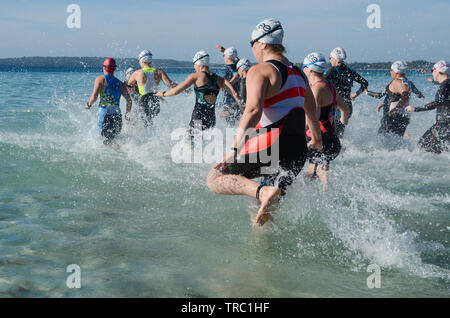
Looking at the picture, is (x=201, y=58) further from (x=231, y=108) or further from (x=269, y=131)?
(x=269, y=131)

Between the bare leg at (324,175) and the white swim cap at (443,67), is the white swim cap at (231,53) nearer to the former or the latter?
the white swim cap at (443,67)

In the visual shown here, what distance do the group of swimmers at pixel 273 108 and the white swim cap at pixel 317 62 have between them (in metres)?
0.01

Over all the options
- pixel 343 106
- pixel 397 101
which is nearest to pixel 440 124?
pixel 397 101

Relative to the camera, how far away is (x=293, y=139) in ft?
11.5

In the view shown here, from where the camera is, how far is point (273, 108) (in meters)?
3.42

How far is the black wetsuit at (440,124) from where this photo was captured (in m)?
7.53

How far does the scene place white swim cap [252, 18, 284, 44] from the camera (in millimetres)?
3490

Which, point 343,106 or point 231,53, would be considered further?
point 231,53

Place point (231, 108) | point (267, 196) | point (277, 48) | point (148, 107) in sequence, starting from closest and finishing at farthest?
1. point (267, 196)
2. point (277, 48)
3. point (148, 107)
4. point (231, 108)

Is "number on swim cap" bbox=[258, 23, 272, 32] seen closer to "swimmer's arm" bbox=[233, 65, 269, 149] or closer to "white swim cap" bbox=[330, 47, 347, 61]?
"swimmer's arm" bbox=[233, 65, 269, 149]

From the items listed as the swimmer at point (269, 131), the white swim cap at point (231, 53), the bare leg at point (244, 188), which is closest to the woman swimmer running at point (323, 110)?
the swimmer at point (269, 131)

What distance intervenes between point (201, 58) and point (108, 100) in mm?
2003
